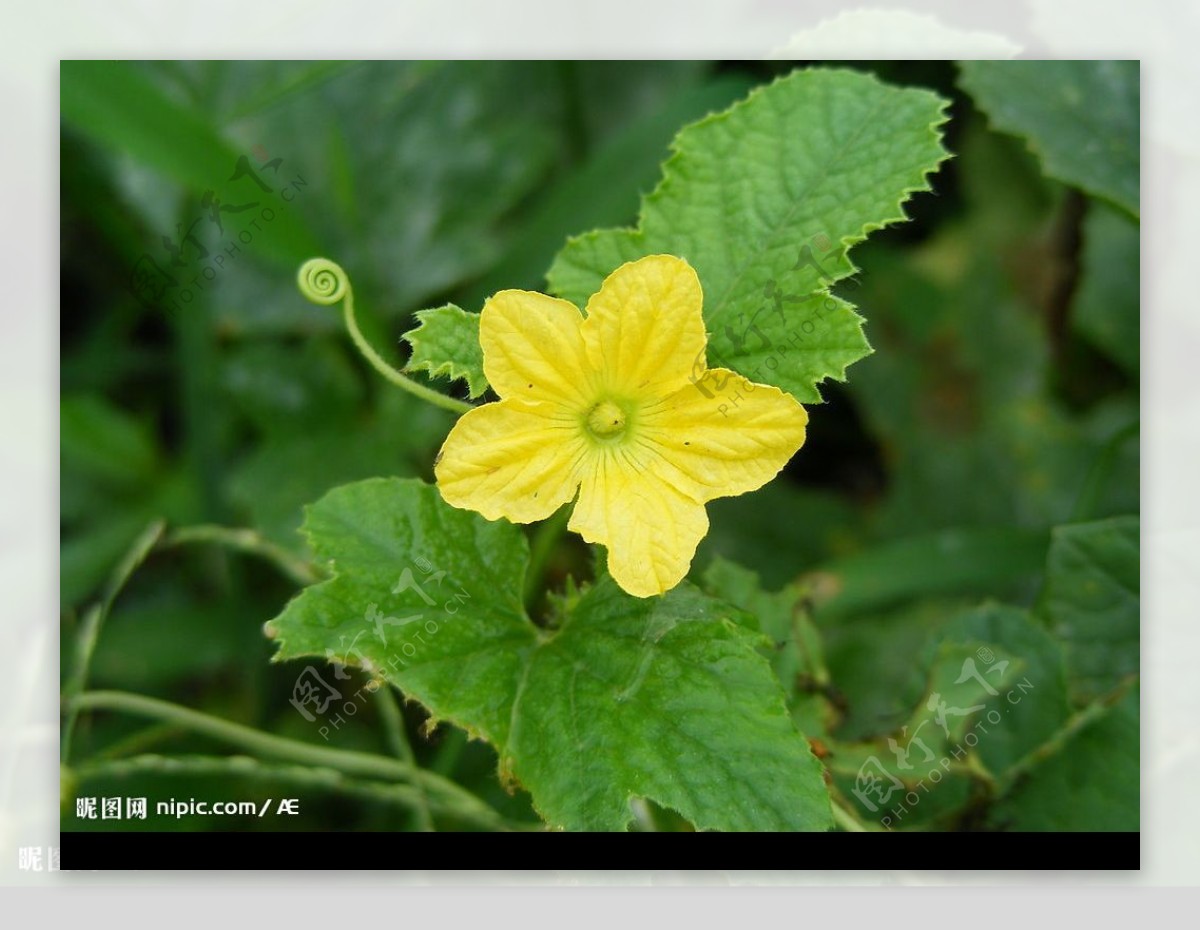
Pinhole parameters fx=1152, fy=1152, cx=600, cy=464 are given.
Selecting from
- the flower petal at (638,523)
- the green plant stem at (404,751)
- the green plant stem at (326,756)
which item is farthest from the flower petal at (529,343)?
the green plant stem at (326,756)

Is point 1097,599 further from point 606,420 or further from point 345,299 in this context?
point 345,299

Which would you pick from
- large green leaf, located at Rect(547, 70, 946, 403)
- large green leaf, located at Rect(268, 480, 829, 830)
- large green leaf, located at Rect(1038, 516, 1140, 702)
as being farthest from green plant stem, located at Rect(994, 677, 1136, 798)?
large green leaf, located at Rect(547, 70, 946, 403)

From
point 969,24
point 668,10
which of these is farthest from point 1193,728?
point 668,10

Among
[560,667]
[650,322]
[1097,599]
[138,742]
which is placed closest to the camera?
[650,322]

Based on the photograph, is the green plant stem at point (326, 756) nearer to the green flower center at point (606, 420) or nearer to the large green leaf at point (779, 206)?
the green flower center at point (606, 420)

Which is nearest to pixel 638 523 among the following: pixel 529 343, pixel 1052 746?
pixel 529 343

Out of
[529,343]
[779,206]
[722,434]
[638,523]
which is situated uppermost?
[779,206]
